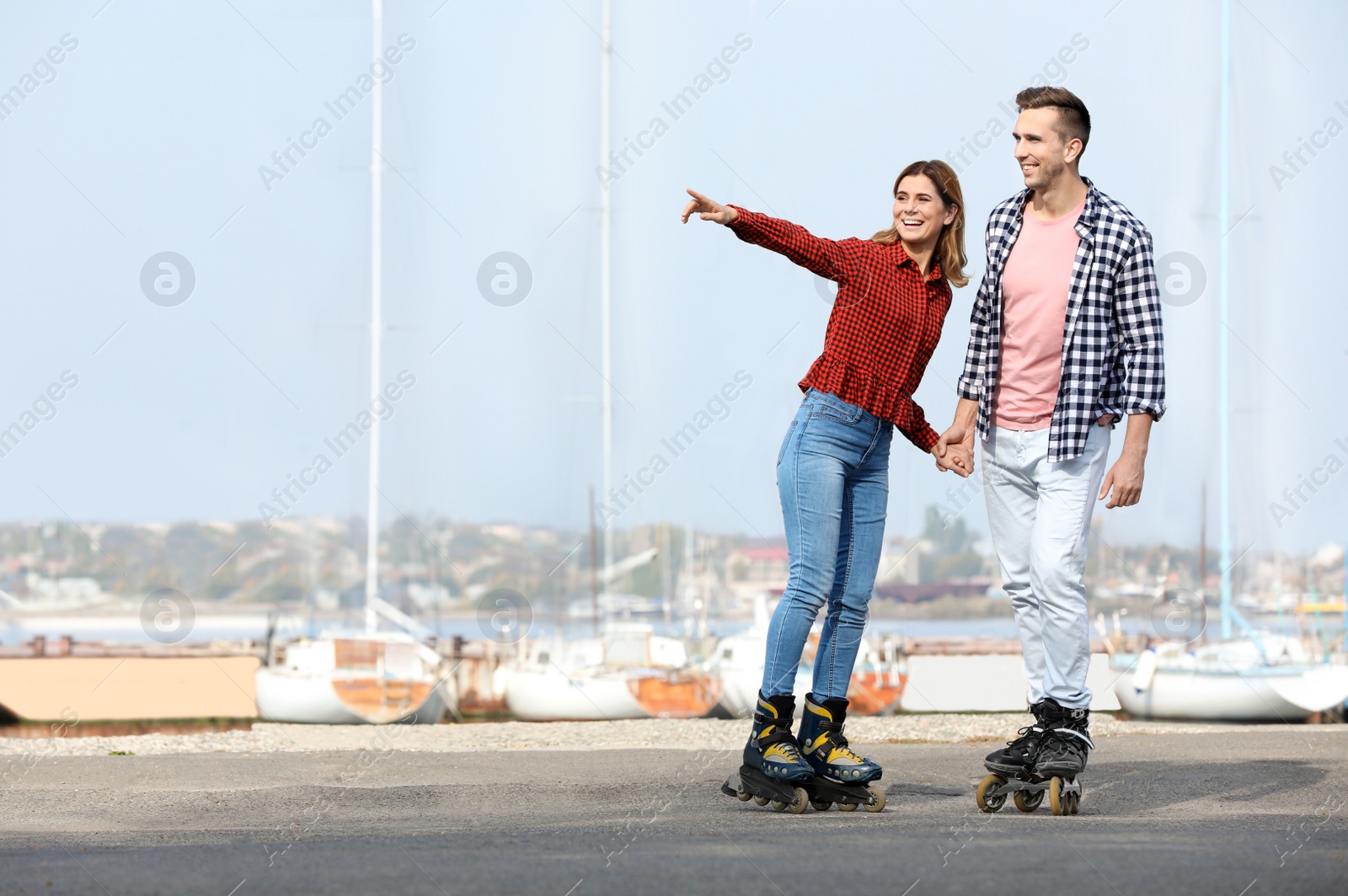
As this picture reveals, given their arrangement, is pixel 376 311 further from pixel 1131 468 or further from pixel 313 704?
pixel 1131 468

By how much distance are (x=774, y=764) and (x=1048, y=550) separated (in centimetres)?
84

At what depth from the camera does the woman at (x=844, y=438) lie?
3.60 meters

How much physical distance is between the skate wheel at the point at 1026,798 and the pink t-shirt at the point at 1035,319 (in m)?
0.89

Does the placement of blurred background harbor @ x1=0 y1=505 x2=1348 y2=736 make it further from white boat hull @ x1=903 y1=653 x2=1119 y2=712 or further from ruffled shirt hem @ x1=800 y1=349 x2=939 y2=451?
ruffled shirt hem @ x1=800 y1=349 x2=939 y2=451

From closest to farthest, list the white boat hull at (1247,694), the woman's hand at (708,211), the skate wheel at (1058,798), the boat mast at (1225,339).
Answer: the skate wheel at (1058,798), the woman's hand at (708,211), the white boat hull at (1247,694), the boat mast at (1225,339)

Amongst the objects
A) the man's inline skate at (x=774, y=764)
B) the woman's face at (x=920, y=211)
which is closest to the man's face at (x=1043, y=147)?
the woman's face at (x=920, y=211)

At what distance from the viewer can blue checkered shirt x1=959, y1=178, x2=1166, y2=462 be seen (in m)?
3.55

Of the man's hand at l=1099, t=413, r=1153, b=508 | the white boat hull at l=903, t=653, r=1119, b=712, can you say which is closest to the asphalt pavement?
the man's hand at l=1099, t=413, r=1153, b=508

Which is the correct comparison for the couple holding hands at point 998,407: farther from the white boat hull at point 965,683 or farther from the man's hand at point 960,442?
the white boat hull at point 965,683

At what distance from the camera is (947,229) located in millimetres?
3826

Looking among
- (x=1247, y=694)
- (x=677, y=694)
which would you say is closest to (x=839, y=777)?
(x=677, y=694)

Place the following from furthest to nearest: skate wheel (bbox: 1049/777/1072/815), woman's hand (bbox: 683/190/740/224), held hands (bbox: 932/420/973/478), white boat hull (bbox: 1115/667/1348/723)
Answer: white boat hull (bbox: 1115/667/1348/723), held hands (bbox: 932/420/973/478), woman's hand (bbox: 683/190/740/224), skate wheel (bbox: 1049/777/1072/815)

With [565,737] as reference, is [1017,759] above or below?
above

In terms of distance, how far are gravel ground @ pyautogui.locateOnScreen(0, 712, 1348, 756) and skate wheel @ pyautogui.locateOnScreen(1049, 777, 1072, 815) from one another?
3343 mm
